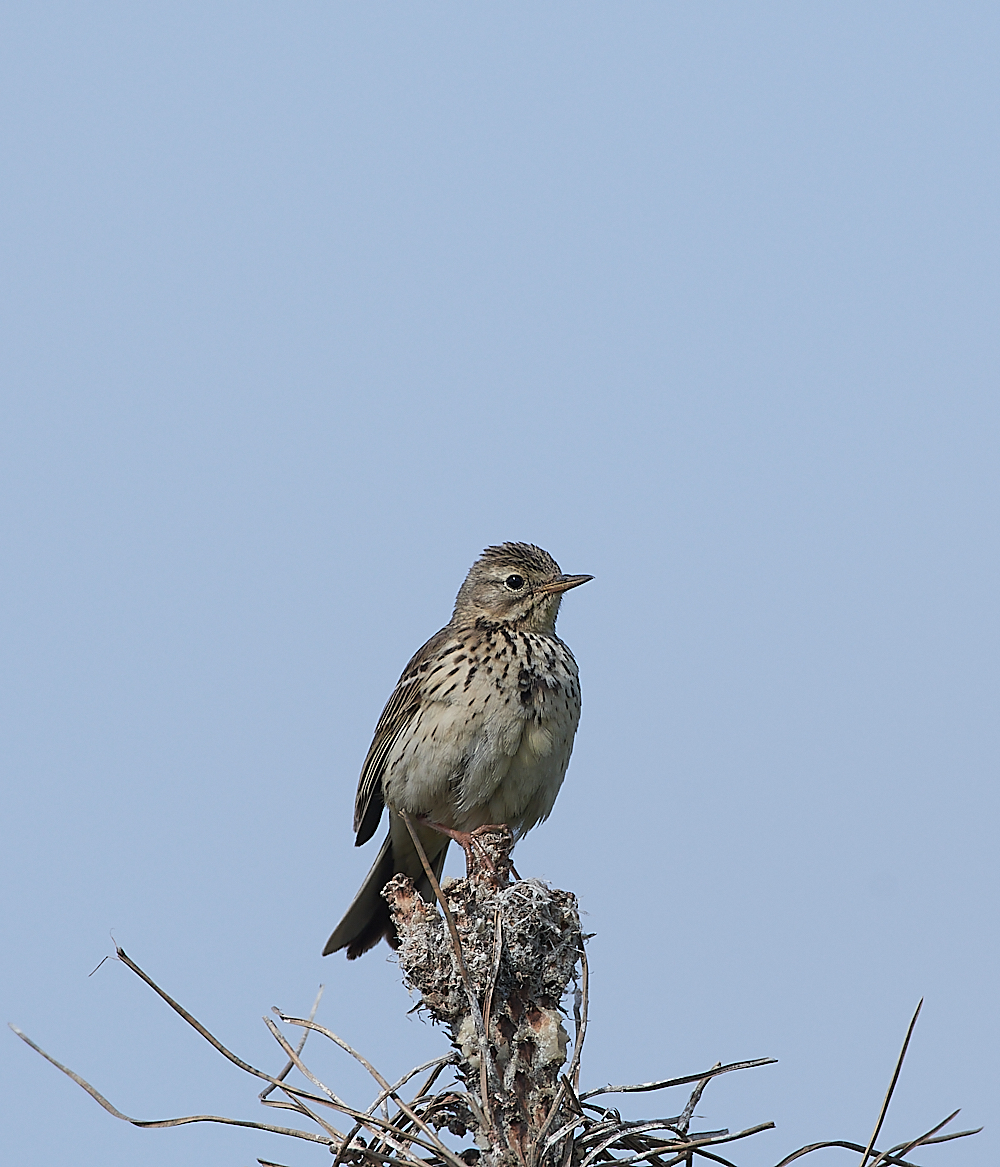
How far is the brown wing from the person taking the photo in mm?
9422

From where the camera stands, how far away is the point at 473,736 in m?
8.73

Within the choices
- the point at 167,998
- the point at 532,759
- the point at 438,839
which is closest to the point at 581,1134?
the point at 167,998

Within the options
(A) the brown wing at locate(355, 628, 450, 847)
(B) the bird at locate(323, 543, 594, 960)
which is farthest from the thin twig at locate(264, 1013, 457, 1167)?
(A) the brown wing at locate(355, 628, 450, 847)

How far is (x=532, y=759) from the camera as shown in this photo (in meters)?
8.80

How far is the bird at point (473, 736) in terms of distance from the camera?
8.77 meters

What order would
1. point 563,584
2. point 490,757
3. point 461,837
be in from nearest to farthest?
point 461,837, point 490,757, point 563,584

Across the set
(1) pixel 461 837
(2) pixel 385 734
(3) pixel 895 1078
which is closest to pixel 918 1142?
(3) pixel 895 1078

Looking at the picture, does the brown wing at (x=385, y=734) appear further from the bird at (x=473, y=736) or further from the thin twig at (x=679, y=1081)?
the thin twig at (x=679, y=1081)

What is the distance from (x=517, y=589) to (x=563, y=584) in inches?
12.6

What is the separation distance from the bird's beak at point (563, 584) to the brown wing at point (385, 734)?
0.69m

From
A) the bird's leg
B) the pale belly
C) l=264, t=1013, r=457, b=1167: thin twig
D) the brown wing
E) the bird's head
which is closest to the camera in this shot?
l=264, t=1013, r=457, b=1167: thin twig

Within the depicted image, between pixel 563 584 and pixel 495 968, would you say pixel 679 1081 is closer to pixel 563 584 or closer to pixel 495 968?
pixel 495 968

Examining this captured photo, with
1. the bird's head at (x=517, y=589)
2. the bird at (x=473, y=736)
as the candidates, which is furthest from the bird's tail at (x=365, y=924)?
the bird's head at (x=517, y=589)

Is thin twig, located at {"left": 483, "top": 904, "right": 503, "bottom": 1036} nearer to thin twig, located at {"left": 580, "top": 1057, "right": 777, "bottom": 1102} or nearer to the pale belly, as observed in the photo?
thin twig, located at {"left": 580, "top": 1057, "right": 777, "bottom": 1102}
